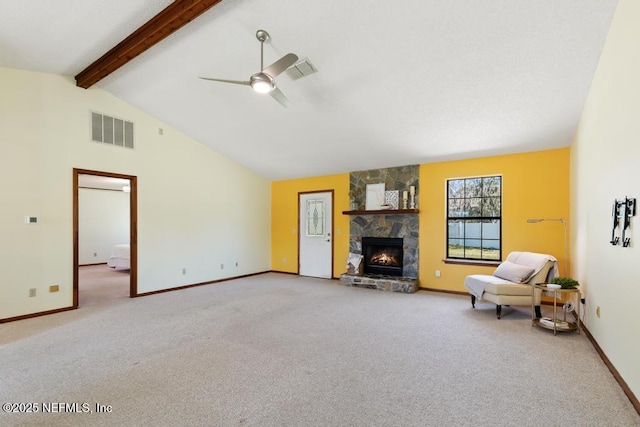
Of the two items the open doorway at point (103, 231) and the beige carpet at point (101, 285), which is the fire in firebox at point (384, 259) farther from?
the open doorway at point (103, 231)

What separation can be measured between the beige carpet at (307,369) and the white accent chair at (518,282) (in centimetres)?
27

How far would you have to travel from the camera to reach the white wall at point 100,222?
8914 mm

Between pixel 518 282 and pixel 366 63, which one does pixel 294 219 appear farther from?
pixel 518 282

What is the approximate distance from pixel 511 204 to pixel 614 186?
2.60 meters

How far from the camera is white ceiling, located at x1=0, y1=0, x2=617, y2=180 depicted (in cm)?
279

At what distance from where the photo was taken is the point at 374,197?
21.1 ft

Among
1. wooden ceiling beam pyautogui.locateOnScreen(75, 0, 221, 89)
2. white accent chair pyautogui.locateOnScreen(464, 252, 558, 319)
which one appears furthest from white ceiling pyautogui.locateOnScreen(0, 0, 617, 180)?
white accent chair pyautogui.locateOnScreen(464, 252, 558, 319)

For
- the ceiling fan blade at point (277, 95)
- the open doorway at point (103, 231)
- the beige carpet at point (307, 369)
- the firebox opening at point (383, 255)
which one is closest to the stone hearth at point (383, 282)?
the firebox opening at point (383, 255)

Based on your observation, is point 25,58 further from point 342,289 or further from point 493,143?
point 493,143

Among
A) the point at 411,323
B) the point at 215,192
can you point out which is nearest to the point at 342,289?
the point at 411,323

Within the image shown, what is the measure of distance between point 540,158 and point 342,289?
161 inches

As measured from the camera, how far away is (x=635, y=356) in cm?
208

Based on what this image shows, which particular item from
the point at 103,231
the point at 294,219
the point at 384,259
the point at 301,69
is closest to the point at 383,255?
the point at 384,259

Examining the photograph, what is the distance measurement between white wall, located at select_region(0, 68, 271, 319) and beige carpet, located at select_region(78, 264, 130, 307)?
1.76ft
